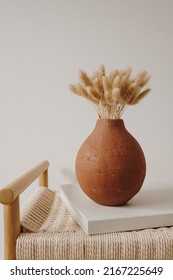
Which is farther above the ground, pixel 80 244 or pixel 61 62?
pixel 61 62

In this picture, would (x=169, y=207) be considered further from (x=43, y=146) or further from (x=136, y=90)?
(x=43, y=146)

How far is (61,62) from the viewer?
1180 millimetres

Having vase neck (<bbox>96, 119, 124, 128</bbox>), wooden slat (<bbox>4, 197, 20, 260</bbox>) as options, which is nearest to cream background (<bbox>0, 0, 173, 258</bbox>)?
vase neck (<bbox>96, 119, 124, 128</bbox>)

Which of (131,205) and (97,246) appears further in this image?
(131,205)

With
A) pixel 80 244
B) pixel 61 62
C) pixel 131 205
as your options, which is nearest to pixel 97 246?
pixel 80 244

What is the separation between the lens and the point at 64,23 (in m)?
1.17

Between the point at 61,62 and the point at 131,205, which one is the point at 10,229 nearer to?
the point at 131,205

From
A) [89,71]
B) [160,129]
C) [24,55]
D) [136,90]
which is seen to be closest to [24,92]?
[24,55]

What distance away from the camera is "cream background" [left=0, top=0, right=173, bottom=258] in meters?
1.17

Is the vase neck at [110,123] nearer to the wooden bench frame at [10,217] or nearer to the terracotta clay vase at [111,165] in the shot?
the terracotta clay vase at [111,165]

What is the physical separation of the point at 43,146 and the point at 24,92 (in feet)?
0.79

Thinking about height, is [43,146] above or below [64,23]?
below

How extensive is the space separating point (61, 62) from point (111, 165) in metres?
0.74
